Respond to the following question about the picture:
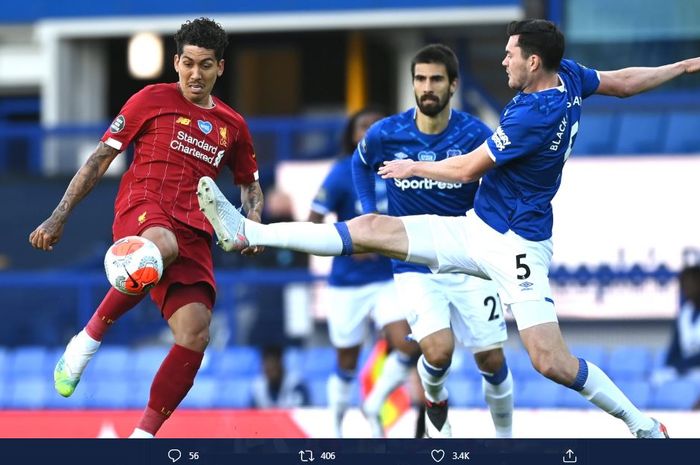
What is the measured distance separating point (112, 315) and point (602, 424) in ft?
12.9

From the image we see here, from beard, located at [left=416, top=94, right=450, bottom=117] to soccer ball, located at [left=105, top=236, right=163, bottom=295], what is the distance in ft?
6.34

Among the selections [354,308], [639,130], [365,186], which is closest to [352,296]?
[354,308]

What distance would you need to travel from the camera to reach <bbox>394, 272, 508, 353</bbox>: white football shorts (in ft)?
27.0

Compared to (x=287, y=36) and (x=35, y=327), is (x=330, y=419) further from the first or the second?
(x=287, y=36)

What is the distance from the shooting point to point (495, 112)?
17.0 meters

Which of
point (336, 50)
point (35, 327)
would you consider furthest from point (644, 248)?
point (336, 50)

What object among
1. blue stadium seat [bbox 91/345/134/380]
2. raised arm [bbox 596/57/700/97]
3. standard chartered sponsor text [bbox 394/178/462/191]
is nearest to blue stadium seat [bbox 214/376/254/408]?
blue stadium seat [bbox 91/345/134/380]

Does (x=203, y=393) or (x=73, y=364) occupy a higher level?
(x=73, y=364)

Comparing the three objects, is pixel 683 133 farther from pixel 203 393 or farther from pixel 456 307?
pixel 456 307

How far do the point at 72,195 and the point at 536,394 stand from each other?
5.88 meters

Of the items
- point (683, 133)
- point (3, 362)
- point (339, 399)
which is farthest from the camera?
point (683, 133)

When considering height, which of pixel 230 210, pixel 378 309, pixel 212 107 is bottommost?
pixel 378 309

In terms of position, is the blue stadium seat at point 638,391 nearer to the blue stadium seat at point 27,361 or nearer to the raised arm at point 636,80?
the raised arm at point 636,80
